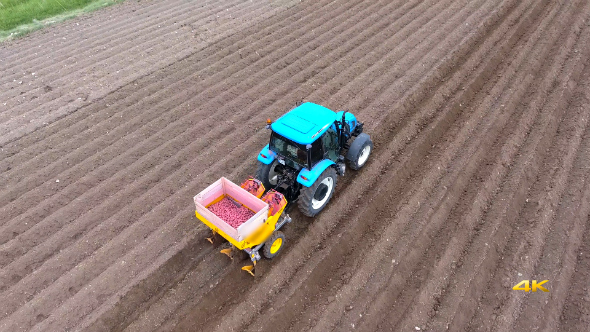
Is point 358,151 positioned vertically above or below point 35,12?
below

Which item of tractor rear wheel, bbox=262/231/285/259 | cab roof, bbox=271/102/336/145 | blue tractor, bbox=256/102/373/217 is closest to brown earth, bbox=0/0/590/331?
tractor rear wheel, bbox=262/231/285/259

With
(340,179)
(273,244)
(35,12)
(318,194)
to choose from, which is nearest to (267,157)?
(318,194)

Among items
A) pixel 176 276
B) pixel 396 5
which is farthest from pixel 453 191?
pixel 396 5

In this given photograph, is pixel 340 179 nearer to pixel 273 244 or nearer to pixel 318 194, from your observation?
pixel 318 194

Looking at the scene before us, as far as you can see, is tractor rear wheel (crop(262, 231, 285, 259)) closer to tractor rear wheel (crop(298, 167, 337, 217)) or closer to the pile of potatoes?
the pile of potatoes

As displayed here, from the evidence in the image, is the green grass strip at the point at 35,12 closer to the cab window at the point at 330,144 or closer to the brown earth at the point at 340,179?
the brown earth at the point at 340,179

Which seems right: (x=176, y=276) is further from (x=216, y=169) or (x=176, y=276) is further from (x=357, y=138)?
(x=357, y=138)
